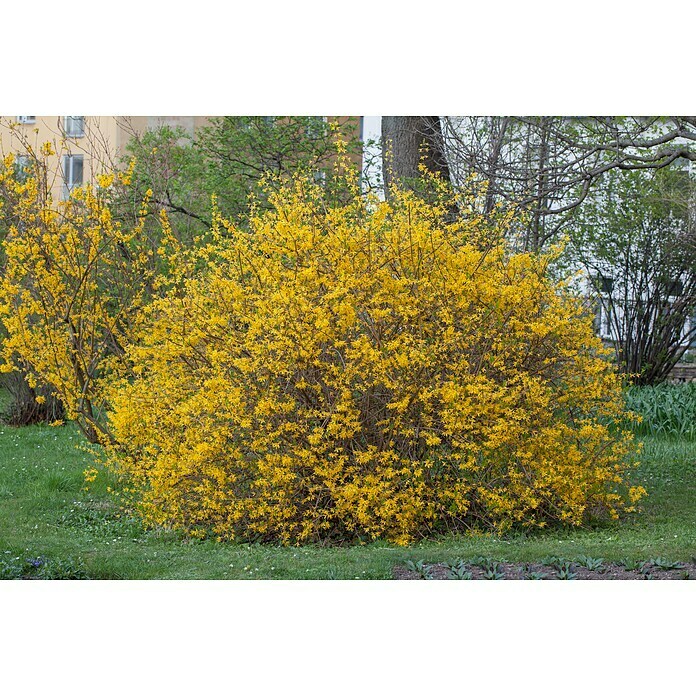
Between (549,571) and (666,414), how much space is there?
543 centimetres

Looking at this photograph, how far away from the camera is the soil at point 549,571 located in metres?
5.27

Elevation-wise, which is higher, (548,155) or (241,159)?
(548,155)

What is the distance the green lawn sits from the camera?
5.53 m

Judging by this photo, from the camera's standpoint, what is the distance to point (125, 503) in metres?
7.63

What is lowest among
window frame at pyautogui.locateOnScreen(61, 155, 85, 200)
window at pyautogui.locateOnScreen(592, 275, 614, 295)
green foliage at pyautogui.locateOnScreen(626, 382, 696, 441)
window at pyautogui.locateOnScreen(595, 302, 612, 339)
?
green foliage at pyautogui.locateOnScreen(626, 382, 696, 441)

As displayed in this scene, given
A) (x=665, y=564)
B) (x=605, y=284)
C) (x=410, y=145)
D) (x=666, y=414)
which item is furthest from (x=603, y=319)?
(x=665, y=564)

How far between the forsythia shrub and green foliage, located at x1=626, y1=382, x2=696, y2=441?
12.2 ft

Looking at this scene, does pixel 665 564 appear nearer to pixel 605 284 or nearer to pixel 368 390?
pixel 368 390

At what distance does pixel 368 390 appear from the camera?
20.2 feet

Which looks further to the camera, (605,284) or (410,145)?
(605,284)

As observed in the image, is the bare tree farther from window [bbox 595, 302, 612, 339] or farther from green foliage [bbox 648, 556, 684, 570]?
green foliage [bbox 648, 556, 684, 570]

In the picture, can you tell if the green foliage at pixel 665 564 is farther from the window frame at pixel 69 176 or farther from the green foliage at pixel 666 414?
the window frame at pixel 69 176

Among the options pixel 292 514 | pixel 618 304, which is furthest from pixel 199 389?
pixel 618 304

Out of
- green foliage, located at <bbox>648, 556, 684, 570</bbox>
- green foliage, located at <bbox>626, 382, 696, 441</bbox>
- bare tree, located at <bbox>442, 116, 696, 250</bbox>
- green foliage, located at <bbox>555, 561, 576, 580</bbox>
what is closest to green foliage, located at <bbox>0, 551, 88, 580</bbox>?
green foliage, located at <bbox>555, 561, 576, 580</bbox>
